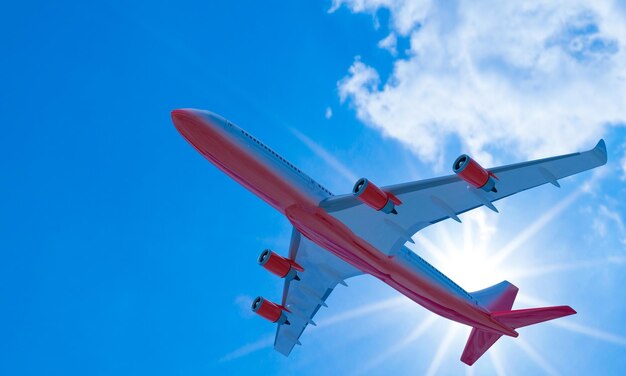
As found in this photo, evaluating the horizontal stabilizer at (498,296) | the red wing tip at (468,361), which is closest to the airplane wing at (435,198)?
the horizontal stabilizer at (498,296)

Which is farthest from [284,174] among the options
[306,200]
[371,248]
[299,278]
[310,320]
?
[310,320]

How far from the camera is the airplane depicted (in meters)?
28.5

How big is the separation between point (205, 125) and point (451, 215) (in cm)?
1367

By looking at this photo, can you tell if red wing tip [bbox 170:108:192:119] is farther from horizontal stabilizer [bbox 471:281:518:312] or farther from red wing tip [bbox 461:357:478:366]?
red wing tip [bbox 461:357:478:366]

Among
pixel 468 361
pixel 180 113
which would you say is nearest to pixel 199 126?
pixel 180 113

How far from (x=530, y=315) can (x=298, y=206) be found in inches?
593

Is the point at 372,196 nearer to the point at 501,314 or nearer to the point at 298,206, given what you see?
the point at 298,206

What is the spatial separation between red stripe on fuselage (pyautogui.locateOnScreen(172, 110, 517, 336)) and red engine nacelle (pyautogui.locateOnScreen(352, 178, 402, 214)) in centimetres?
261

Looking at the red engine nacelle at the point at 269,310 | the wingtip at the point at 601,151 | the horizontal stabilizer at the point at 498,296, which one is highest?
the wingtip at the point at 601,151

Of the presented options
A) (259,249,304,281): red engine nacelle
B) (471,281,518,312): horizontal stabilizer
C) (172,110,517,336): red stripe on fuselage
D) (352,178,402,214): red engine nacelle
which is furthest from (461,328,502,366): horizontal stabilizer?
(352,178,402,214): red engine nacelle

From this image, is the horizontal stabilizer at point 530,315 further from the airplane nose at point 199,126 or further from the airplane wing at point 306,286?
the airplane nose at point 199,126

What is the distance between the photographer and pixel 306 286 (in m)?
41.5

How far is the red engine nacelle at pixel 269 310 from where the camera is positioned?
41.0 metres

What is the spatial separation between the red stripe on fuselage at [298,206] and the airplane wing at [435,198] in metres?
0.68
